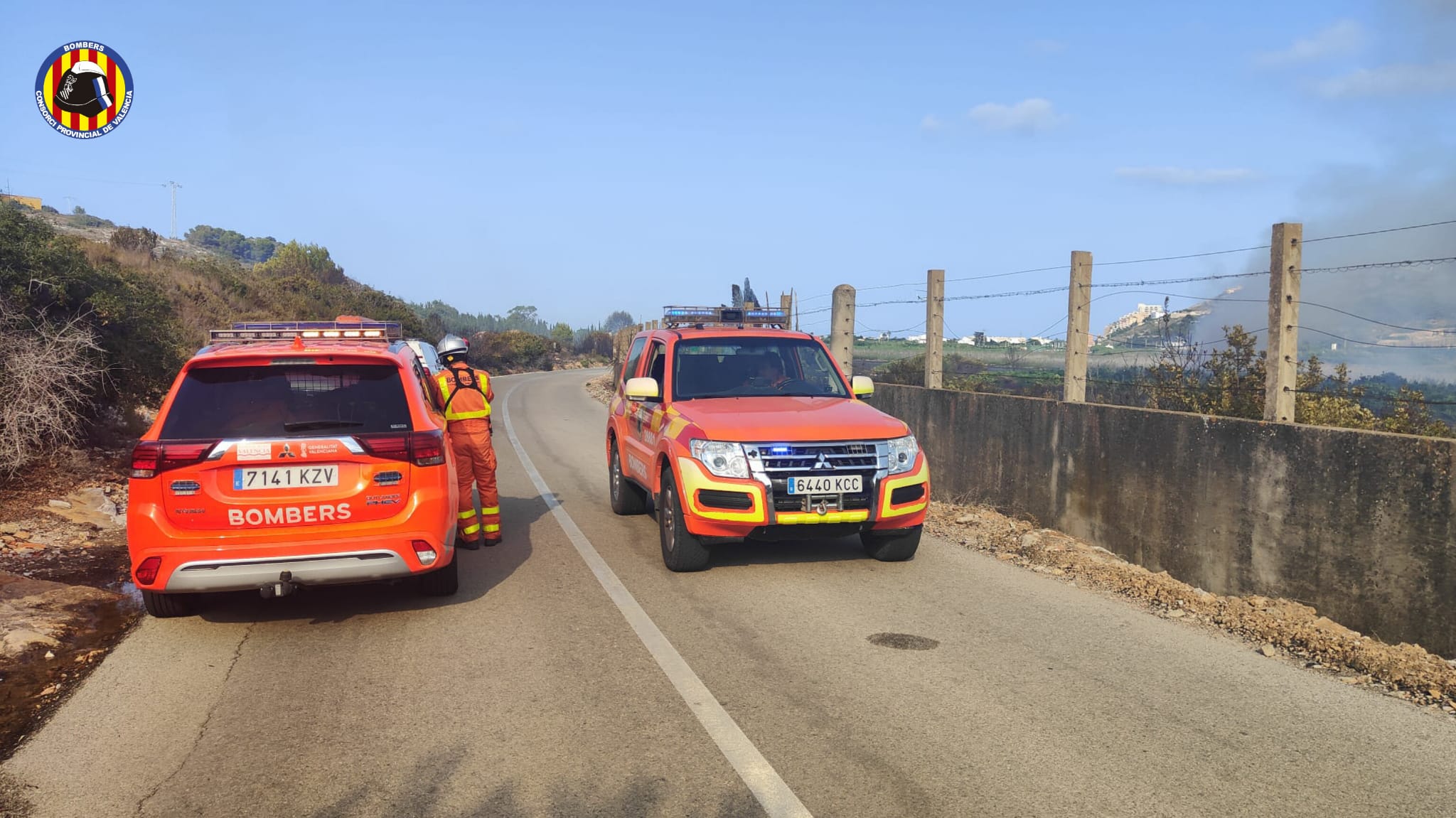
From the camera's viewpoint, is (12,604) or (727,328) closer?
(12,604)

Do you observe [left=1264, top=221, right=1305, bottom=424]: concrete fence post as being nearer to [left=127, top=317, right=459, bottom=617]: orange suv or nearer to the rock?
[left=127, top=317, right=459, bottom=617]: orange suv

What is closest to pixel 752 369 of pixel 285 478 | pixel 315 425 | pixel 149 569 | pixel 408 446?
pixel 408 446

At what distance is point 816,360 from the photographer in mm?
9203

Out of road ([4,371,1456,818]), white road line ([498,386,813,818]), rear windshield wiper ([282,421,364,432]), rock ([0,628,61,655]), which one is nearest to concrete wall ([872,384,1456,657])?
road ([4,371,1456,818])

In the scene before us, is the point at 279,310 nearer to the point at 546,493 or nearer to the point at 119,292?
the point at 119,292

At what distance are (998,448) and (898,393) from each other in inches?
99.2

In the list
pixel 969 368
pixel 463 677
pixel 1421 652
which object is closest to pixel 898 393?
pixel 969 368

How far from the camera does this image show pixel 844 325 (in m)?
14.5

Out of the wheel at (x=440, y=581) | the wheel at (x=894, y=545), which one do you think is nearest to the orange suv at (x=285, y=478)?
the wheel at (x=440, y=581)

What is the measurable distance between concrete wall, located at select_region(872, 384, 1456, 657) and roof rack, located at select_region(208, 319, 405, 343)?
6.01 meters

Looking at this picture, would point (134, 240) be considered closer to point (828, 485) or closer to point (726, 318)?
point (726, 318)

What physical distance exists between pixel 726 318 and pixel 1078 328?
3631 mm

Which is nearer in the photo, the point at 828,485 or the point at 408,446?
the point at 408,446

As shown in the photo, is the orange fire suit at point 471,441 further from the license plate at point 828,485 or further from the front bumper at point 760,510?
the license plate at point 828,485
